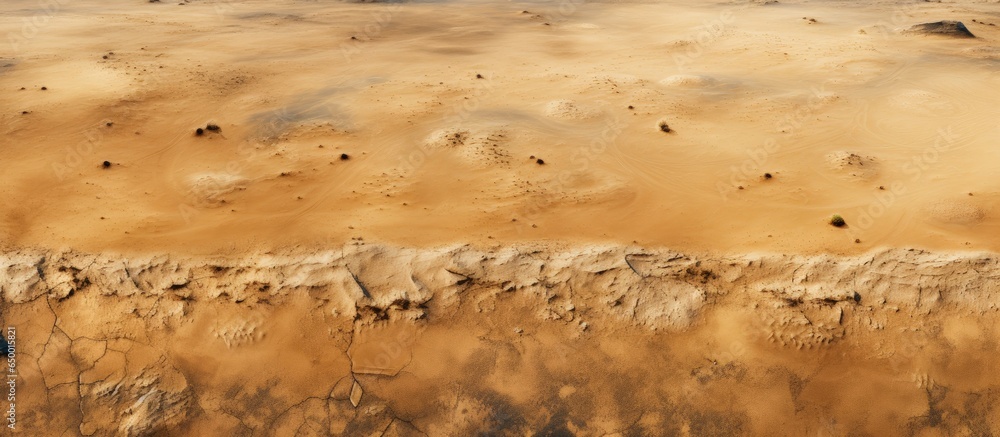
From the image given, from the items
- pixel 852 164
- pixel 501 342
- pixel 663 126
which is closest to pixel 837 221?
pixel 852 164

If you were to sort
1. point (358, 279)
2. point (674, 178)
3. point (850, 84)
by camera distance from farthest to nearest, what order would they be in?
point (850, 84) < point (674, 178) < point (358, 279)

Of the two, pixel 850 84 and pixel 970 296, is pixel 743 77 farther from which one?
pixel 970 296

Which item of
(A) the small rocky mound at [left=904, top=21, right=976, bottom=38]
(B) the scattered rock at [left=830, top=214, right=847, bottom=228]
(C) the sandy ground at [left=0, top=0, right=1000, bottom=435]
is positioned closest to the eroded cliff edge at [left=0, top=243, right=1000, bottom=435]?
(C) the sandy ground at [left=0, top=0, right=1000, bottom=435]

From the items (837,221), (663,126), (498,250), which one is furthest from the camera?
(663,126)

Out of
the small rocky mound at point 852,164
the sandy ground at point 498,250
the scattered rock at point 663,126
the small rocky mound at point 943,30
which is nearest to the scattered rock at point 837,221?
the sandy ground at point 498,250

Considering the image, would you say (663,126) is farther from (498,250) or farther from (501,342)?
(501,342)

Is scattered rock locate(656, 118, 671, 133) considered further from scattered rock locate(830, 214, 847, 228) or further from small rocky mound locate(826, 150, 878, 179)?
scattered rock locate(830, 214, 847, 228)

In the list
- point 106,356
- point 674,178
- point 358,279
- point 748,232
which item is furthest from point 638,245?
point 106,356
